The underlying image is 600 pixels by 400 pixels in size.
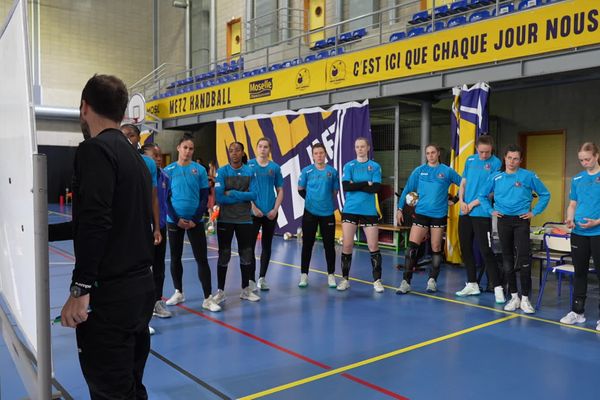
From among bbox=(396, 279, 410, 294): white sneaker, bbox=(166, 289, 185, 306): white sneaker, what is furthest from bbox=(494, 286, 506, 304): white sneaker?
bbox=(166, 289, 185, 306): white sneaker

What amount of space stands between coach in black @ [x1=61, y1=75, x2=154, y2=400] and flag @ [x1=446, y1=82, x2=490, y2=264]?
6.56 metres

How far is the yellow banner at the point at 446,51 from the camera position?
668 cm

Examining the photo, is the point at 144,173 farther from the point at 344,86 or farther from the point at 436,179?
the point at 344,86

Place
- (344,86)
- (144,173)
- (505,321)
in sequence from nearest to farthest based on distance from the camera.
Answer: (144,173)
(505,321)
(344,86)

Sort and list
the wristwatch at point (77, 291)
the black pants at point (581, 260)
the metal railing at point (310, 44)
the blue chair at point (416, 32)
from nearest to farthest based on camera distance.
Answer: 1. the wristwatch at point (77, 291)
2. the black pants at point (581, 260)
3. the blue chair at point (416, 32)
4. the metal railing at point (310, 44)

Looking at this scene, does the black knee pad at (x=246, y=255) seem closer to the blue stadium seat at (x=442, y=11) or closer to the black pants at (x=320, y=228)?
the black pants at (x=320, y=228)

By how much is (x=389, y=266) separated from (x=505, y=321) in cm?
301

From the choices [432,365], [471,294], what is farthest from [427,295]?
[432,365]

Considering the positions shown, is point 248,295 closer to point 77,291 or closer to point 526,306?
point 526,306

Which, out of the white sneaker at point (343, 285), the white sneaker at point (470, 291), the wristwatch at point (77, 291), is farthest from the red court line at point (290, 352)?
the white sneaker at point (470, 291)

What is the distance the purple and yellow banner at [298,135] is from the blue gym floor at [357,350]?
14.2 feet

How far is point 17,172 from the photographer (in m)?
1.82

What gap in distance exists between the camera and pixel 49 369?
1.63 metres

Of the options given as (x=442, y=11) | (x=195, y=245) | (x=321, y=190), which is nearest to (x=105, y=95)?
(x=195, y=245)
